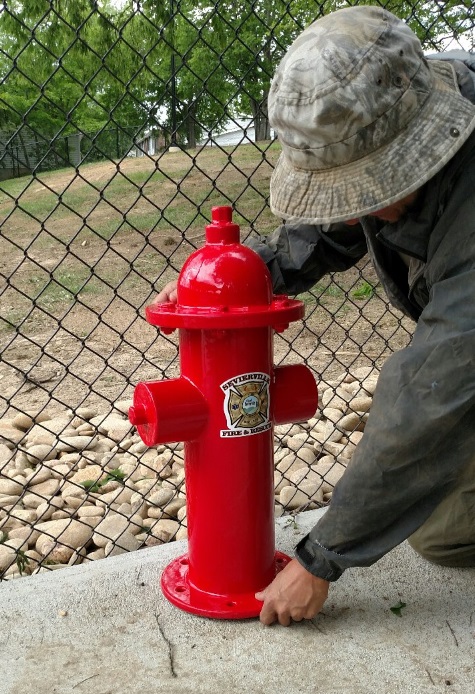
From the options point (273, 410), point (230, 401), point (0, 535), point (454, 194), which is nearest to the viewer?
point (454, 194)

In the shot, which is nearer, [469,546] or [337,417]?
[469,546]

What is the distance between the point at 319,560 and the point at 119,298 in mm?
1526

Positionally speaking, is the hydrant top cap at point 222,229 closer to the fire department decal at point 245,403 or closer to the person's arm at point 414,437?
the fire department decal at point 245,403

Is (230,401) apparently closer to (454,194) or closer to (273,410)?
(273,410)

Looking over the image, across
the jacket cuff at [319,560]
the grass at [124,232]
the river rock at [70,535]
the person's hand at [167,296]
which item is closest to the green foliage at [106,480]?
the river rock at [70,535]

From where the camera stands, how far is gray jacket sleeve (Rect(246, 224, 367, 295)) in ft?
7.20

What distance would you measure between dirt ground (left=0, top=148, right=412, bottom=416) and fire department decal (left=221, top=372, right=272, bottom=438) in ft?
1.98

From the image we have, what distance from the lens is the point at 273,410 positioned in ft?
6.54

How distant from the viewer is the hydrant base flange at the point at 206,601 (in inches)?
76.5

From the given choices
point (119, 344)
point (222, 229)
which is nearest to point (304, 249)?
point (222, 229)

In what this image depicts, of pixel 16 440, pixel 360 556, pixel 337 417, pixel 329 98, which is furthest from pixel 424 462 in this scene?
pixel 16 440

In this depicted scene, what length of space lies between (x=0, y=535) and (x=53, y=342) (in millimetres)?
3258

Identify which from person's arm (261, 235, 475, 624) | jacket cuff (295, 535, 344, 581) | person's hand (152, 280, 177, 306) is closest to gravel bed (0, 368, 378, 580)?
person's hand (152, 280, 177, 306)

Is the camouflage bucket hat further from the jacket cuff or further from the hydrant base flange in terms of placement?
the hydrant base flange
